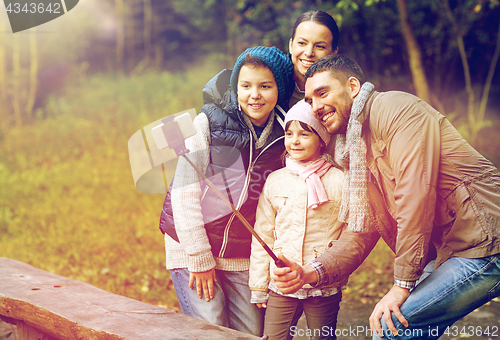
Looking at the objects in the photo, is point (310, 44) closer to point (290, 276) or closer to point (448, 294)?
point (290, 276)

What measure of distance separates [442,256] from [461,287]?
193 mm

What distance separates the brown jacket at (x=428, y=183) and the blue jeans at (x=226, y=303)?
0.97 m

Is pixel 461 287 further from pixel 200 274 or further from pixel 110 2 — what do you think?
pixel 110 2

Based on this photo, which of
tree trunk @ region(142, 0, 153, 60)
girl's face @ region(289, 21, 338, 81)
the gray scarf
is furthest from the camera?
tree trunk @ region(142, 0, 153, 60)

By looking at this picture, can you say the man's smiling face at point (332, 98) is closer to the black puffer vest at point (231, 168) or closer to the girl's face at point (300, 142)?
the girl's face at point (300, 142)

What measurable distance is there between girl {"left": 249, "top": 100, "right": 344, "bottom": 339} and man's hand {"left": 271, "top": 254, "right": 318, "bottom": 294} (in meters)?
0.20

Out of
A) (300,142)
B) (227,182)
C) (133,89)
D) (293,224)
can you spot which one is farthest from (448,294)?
(133,89)

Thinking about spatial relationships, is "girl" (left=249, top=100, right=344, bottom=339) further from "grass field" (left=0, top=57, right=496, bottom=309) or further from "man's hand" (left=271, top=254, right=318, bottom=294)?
"grass field" (left=0, top=57, right=496, bottom=309)

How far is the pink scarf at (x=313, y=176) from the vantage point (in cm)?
224

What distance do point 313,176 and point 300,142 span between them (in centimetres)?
20

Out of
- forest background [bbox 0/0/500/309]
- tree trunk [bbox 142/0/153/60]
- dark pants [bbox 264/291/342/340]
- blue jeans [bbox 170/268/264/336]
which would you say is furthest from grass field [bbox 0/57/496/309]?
tree trunk [bbox 142/0/153/60]

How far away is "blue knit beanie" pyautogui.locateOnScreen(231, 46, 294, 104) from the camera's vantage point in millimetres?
2318

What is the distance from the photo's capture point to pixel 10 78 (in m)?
11.3

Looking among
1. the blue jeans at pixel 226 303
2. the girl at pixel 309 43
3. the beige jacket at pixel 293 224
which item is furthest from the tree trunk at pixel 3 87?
the beige jacket at pixel 293 224
